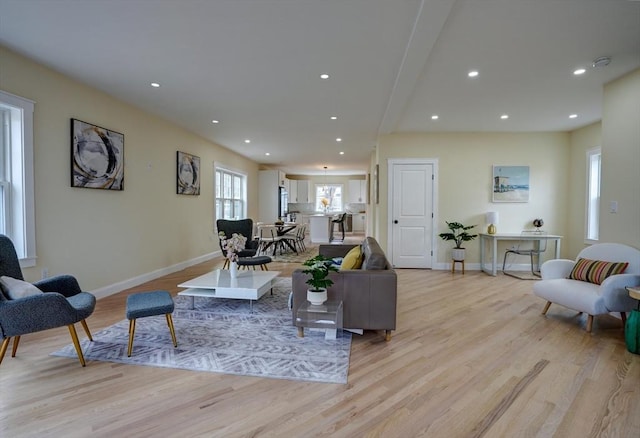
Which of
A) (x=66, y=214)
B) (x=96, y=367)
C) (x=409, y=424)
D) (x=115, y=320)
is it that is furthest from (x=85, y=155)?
(x=409, y=424)

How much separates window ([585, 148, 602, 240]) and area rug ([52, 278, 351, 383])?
4.98 m

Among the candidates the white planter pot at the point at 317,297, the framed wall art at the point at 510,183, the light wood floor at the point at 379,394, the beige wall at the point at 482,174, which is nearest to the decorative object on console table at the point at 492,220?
the beige wall at the point at 482,174

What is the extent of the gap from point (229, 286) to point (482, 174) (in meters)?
5.08

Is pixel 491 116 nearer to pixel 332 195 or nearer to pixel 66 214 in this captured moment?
pixel 66 214

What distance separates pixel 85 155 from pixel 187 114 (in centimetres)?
167

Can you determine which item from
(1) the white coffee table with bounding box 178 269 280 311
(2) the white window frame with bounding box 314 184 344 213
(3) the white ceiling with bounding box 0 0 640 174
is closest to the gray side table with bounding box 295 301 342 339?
(1) the white coffee table with bounding box 178 269 280 311

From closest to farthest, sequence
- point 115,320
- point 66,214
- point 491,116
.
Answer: point 115,320
point 66,214
point 491,116

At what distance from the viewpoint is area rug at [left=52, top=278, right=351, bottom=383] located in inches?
92.2

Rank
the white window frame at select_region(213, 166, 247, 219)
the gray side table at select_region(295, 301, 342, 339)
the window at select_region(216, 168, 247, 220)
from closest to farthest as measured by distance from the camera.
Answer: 1. the gray side table at select_region(295, 301, 342, 339)
2. the white window frame at select_region(213, 166, 247, 219)
3. the window at select_region(216, 168, 247, 220)

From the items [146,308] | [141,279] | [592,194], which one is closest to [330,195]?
[592,194]

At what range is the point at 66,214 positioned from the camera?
11.9ft

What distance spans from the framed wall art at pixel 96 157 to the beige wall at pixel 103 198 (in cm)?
8

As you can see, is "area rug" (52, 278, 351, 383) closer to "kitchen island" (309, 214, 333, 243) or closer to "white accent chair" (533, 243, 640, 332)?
"white accent chair" (533, 243, 640, 332)

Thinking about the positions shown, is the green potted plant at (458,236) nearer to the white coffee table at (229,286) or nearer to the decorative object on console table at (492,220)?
the decorative object on console table at (492,220)
